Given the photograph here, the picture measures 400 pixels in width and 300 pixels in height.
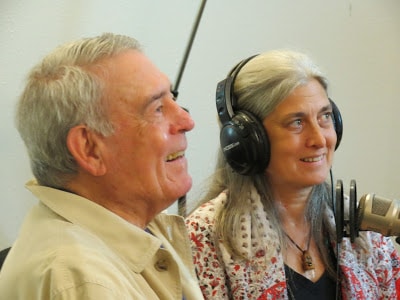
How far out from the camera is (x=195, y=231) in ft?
4.49

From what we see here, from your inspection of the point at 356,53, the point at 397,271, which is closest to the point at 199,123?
the point at 356,53

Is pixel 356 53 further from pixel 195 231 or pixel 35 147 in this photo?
pixel 35 147

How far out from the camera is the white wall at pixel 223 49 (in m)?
1.68

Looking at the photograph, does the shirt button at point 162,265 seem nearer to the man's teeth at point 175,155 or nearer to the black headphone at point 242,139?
the man's teeth at point 175,155

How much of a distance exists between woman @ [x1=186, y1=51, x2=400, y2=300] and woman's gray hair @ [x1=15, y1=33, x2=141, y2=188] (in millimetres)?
447

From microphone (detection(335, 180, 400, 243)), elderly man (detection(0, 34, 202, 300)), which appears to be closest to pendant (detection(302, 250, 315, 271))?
microphone (detection(335, 180, 400, 243))

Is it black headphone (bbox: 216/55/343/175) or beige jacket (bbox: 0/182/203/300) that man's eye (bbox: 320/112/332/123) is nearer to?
black headphone (bbox: 216/55/343/175)

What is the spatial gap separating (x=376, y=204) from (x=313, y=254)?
12.8 inches

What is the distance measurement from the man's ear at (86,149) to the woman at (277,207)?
0.43 metres

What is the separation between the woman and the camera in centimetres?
131

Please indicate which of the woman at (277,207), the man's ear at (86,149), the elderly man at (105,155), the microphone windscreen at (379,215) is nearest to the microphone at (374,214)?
the microphone windscreen at (379,215)

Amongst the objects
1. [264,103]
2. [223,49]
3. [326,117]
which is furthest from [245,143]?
[223,49]

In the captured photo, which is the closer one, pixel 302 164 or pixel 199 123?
pixel 302 164

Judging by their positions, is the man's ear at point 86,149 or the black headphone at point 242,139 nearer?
the man's ear at point 86,149
